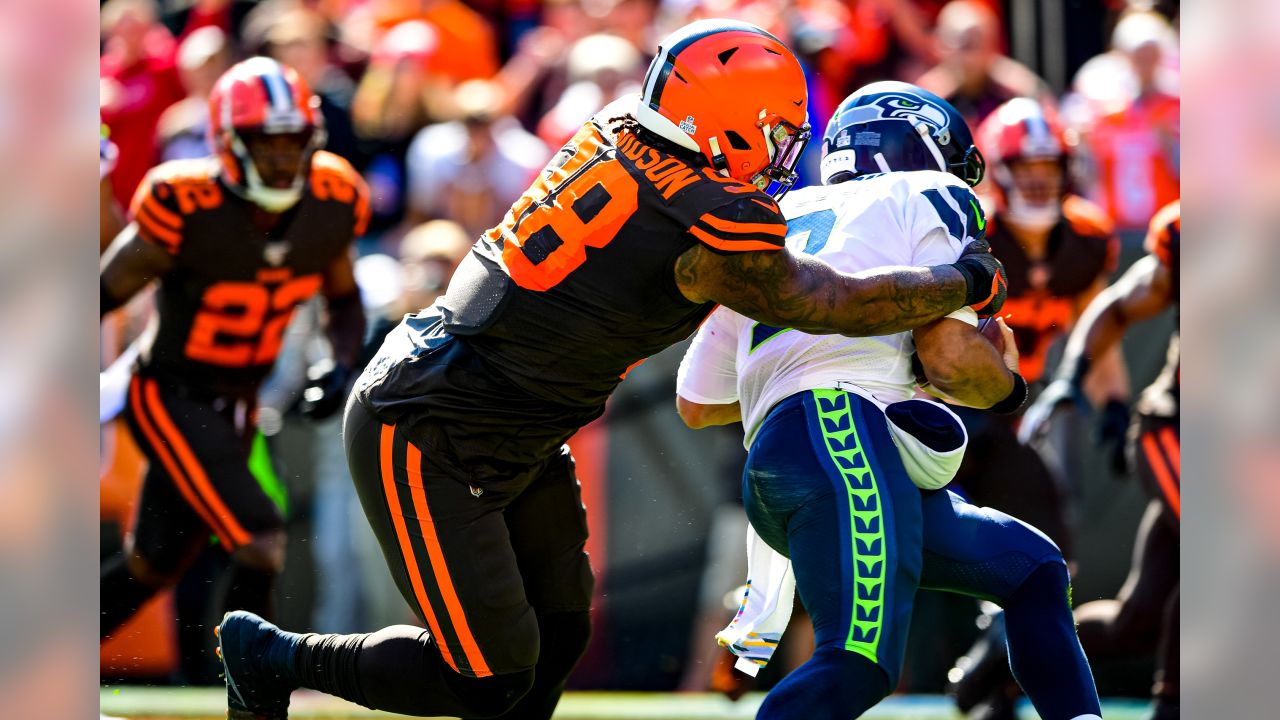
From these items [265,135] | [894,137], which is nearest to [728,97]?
[894,137]

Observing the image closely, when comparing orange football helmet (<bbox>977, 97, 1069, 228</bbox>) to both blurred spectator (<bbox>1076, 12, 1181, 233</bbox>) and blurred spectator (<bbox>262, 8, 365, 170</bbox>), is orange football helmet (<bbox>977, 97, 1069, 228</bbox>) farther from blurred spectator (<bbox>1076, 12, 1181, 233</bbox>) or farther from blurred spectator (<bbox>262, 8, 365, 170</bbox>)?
blurred spectator (<bbox>262, 8, 365, 170</bbox>)

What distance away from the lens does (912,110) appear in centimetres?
363

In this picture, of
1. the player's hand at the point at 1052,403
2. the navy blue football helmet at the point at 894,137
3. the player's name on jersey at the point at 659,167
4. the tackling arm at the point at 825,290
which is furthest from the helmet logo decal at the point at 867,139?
the player's hand at the point at 1052,403

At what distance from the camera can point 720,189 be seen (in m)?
3.13

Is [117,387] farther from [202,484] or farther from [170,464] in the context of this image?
[202,484]

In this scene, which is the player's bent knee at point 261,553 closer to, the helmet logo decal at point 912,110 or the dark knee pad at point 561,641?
the dark knee pad at point 561,641

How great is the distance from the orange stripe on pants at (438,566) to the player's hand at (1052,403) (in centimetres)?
262

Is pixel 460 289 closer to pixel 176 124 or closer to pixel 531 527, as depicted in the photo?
pixel 531 527

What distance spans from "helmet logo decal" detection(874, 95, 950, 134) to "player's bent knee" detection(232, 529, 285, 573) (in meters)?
2.71

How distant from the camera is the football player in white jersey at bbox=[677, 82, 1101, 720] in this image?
3176 mm

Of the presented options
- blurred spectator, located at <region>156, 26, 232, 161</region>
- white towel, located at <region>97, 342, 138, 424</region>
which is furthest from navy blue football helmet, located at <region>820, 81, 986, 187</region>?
blurred spectator, located at <region>156, 26, 232, 161</region>

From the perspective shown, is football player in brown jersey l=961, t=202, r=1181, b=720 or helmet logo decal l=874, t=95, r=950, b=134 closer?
helmet logo decal l=874, t=95, r=950, b=134
